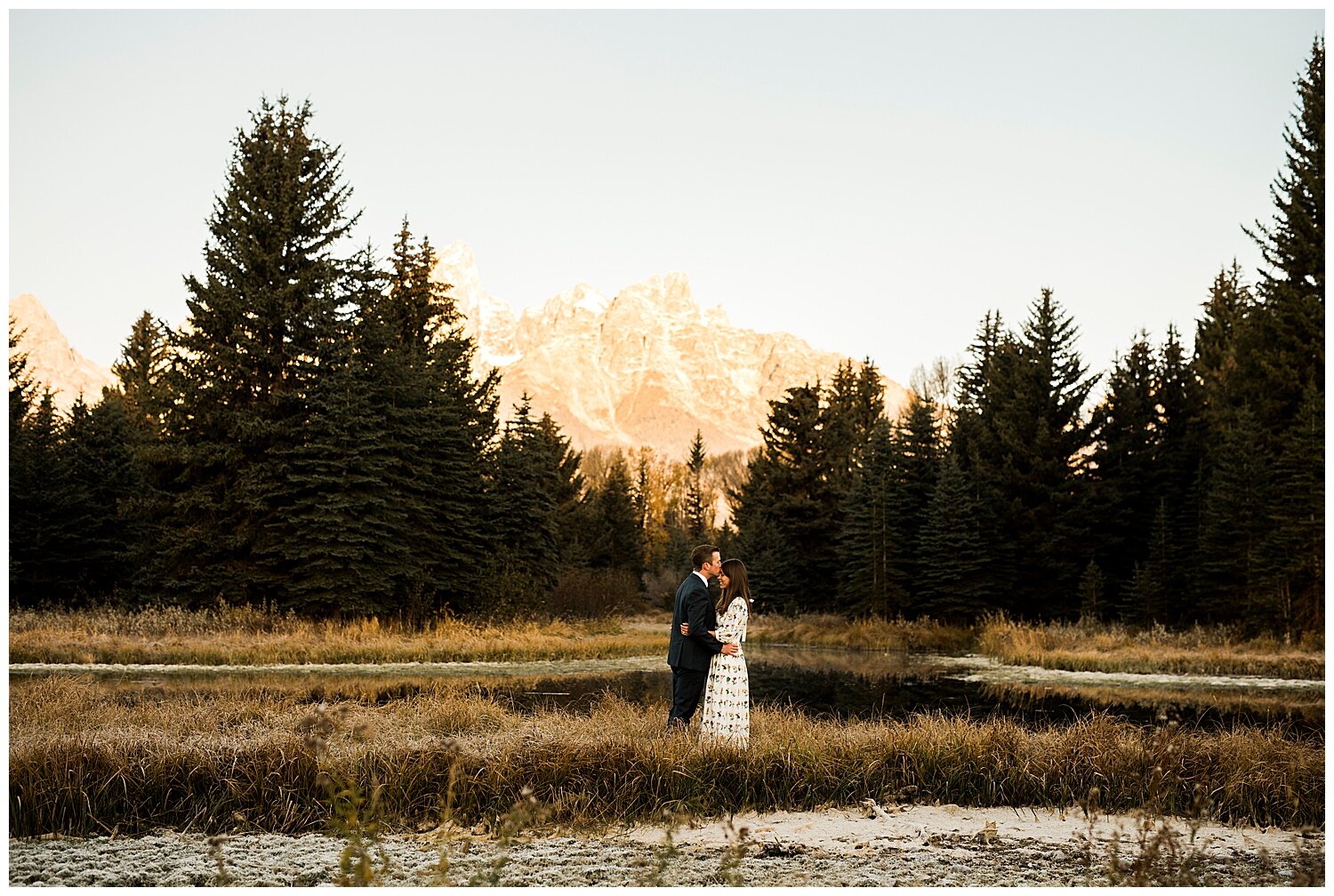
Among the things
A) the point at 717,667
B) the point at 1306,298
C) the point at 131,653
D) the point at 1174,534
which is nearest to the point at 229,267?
the point at 131,653

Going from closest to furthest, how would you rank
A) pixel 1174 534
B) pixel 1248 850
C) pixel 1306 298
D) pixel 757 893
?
pixel 757 893 < pixel 1248 850 < pixel 1306 298 < pixel 1174 534

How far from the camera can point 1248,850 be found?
23.6 feet

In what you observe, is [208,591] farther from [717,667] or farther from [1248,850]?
[1248,850]

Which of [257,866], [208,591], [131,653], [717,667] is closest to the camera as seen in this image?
[257,866]

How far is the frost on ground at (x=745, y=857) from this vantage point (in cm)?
630

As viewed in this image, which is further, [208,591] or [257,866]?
[208,591]

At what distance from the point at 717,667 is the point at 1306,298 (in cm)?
2740

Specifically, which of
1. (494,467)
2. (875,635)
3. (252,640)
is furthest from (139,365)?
(875,635)

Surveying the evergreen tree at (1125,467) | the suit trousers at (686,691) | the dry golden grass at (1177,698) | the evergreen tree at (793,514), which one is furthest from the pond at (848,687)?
the evergreen tree at (793,514)

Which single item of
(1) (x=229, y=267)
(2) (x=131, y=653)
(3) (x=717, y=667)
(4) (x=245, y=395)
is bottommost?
(2) (x=131, y=653)

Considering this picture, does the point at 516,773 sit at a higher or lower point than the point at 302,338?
lower

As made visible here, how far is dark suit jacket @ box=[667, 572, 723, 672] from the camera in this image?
10117 millimetres

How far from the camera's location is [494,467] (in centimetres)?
3972

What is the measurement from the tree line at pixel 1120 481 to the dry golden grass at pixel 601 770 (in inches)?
838
